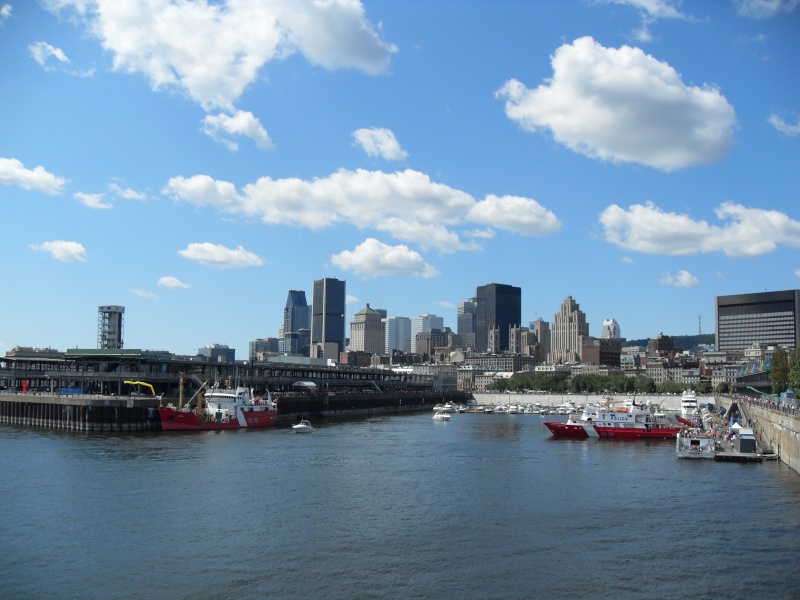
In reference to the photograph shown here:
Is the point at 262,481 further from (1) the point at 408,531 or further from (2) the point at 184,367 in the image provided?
(2) the point at 184,367

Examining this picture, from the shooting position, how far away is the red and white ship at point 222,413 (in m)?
106

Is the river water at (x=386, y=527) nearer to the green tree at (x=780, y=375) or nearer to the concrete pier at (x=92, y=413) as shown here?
the concrete pier at (x=92, y=413)

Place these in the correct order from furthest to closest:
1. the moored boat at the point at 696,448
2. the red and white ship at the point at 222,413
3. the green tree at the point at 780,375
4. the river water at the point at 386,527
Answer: the green tree at the point at 780,375 → the red and white ship at the point at 222,413 → the moored boat at the point at 696,448 → the river water at the point at 386,527

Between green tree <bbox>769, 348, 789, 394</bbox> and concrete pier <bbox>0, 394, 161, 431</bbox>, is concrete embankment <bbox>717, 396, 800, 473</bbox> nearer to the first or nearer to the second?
green tree <bbox>769, 348, 789, 394</bbox>

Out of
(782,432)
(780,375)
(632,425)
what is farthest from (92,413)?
(780,375)

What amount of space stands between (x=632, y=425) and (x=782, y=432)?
112 ft

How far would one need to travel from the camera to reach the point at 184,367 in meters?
164

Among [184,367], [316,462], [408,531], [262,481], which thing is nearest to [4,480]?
[262,481]

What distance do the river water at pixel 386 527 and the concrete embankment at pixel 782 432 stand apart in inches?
90.2

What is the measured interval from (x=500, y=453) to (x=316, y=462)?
23.7 meters

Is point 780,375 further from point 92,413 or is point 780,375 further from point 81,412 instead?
point 81,412

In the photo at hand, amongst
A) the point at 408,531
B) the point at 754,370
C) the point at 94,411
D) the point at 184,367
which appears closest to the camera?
the point at 408,531

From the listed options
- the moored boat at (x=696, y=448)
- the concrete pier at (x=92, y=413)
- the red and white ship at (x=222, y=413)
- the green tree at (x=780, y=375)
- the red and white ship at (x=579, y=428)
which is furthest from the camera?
the green tree at (x=780, y=375)

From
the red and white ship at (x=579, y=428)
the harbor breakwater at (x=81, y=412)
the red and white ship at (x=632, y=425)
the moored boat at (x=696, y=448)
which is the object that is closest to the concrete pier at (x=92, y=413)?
the harbor breakwater at (x=81, y=412)
